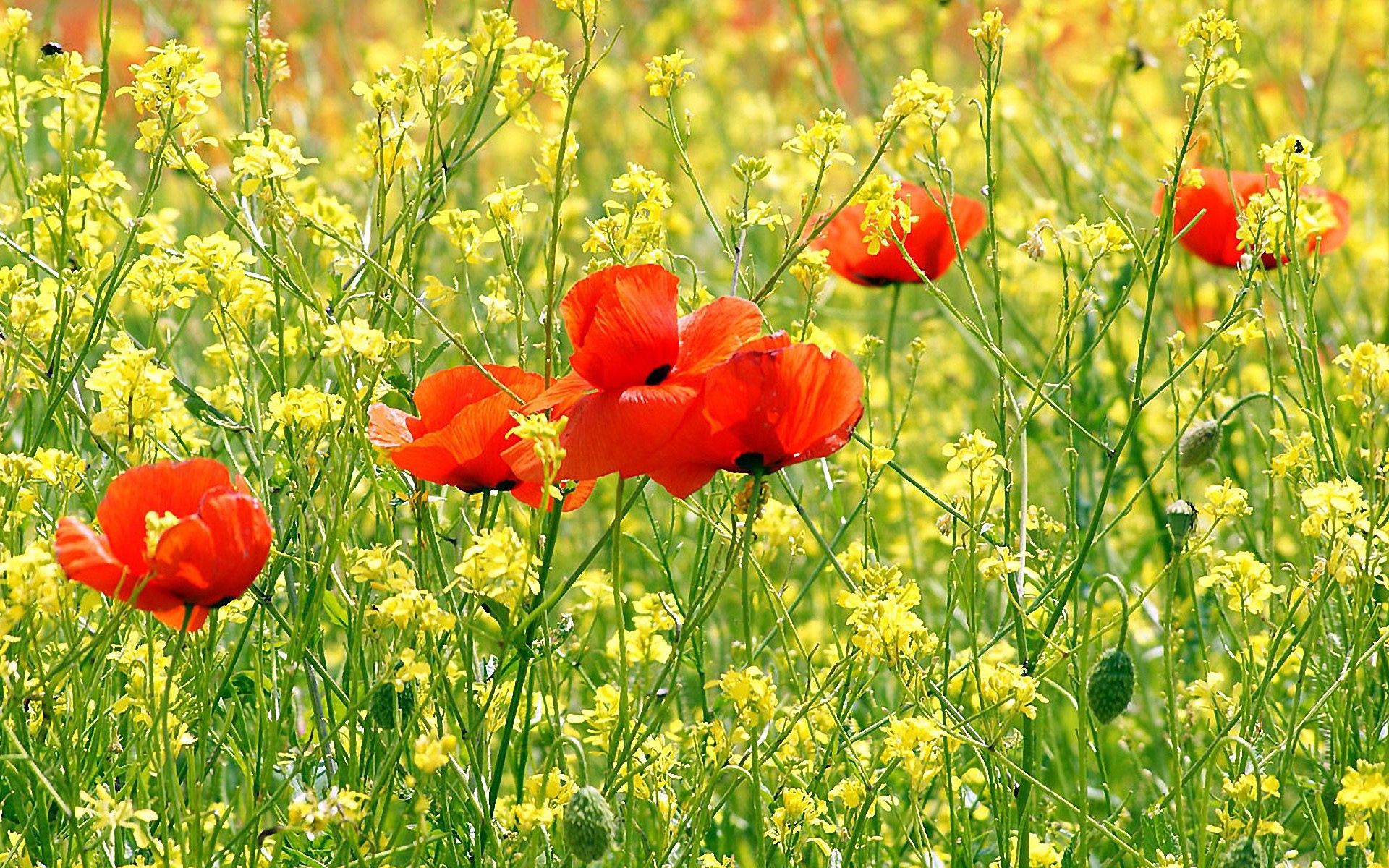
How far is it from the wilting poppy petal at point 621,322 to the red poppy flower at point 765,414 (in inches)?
2.5

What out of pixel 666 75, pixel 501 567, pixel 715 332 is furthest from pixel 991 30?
pixel 501 567

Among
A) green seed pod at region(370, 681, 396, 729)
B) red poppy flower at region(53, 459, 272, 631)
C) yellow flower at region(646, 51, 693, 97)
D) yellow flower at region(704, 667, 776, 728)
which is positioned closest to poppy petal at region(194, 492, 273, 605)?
red poppy flower at region(53, 459, 272, 631)

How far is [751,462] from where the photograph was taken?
1296 mm

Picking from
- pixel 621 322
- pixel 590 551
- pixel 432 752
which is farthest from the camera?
pixel 590 551

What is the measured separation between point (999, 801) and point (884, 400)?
1.85m

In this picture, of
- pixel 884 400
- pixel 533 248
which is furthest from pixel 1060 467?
pixel 533 248

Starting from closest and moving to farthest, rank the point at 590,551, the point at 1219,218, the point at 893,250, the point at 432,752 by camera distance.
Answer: the point at 432,752 → the point at 590,551 → the point at 893,250 → the point at 1219,218

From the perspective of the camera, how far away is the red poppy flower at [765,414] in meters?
1.24

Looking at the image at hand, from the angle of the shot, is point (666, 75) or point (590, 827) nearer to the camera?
point (590, 827)

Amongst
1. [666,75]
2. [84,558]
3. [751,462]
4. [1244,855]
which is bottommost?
[1244,855]

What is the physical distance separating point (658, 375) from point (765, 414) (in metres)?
0.12

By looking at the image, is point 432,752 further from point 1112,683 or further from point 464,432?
point 1112,683

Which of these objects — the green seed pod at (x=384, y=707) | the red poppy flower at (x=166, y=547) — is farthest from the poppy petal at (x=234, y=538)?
the green seed pod at (x=384, y=707)

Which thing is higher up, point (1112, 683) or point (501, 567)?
point (501, 567)
